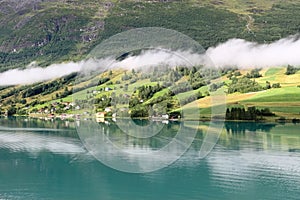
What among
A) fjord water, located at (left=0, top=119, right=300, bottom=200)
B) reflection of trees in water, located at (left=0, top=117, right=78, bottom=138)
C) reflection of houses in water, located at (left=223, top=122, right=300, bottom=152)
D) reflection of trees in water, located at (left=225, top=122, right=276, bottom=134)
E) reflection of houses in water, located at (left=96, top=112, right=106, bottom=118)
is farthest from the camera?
reflection of houses in water, located at (left=96, top=112, right=106, bottom=118)

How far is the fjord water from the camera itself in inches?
1344

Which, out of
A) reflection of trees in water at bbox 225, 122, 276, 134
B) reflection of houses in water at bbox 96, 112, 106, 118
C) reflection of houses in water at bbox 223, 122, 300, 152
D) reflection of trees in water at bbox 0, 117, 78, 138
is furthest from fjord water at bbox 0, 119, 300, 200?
reflection of houses in water at bbox 96, 112, 106, 118

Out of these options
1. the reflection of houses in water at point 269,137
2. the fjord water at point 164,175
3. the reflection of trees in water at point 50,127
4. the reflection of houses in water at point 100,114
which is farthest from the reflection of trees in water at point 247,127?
the reflection of houses in water at point 100,114

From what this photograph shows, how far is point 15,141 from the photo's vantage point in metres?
68.9

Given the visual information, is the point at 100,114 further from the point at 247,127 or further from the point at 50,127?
the point at 247,127

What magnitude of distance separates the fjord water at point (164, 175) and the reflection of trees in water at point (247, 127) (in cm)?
1894

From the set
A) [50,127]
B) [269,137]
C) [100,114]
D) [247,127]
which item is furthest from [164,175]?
[100,114]

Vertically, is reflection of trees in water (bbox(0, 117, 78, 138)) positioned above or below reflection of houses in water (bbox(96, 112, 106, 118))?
below

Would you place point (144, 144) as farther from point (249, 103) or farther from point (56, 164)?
point (249, 103)

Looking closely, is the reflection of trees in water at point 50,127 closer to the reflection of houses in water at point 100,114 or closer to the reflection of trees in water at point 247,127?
the reflection of houses in water at point 100,114

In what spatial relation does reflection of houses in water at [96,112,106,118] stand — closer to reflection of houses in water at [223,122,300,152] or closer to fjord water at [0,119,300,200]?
reflection of houses in water at [223,122,300,152]

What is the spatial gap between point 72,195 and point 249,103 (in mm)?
79077

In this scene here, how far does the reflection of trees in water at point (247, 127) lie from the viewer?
266 ft

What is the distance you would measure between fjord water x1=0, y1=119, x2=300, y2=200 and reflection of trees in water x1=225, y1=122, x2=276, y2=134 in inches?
746
